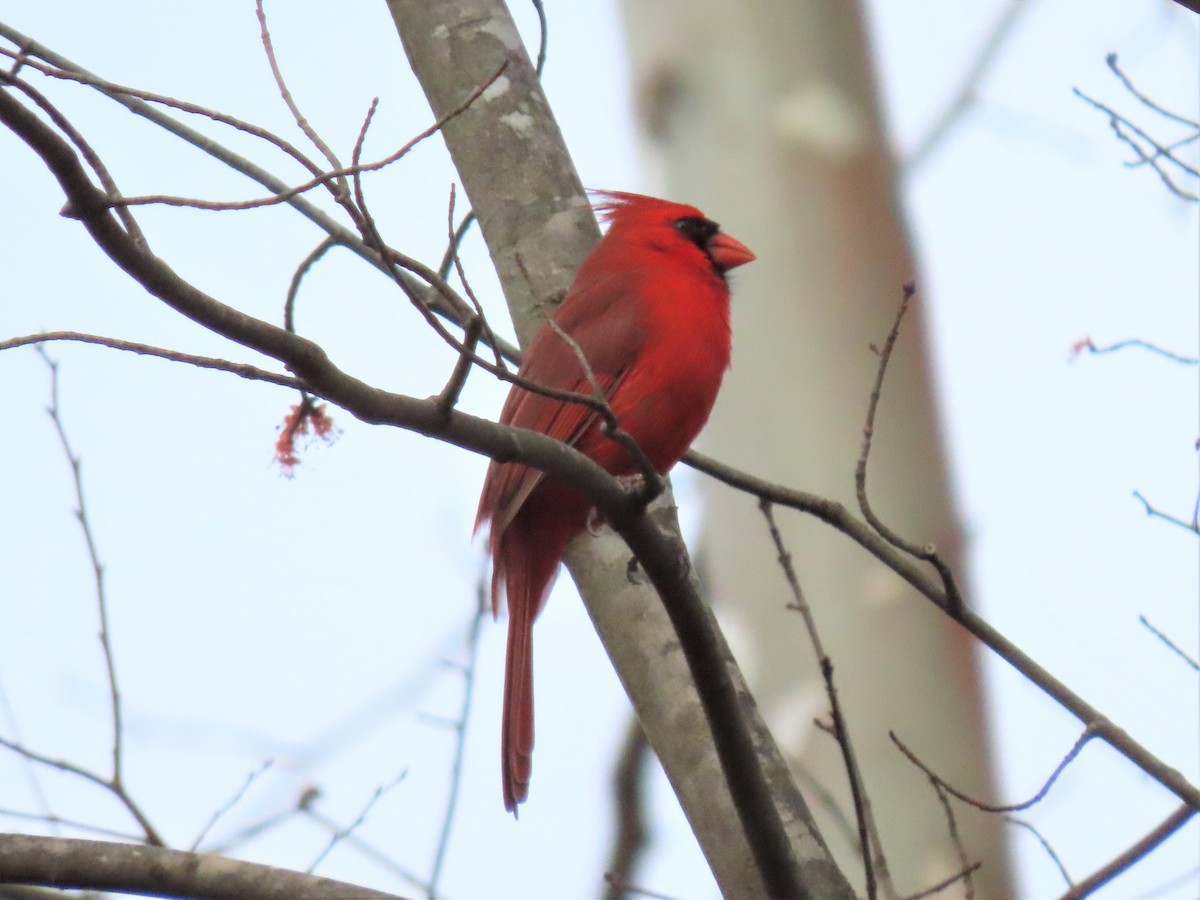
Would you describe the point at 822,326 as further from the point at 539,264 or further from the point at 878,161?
the point at 539,264

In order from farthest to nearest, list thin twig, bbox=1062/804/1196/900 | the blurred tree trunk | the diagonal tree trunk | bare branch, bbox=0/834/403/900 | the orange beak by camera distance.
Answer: the orange beak, the blurred tree trunk, the diagonal tree trunk, thin twig, bbox=1062/804/1196/900, bare branch, bbox=0/834/403/900

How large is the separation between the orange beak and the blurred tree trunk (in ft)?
0.41

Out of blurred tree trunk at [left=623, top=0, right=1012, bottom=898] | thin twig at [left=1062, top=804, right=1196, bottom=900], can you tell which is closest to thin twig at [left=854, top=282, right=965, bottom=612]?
thin twig at [left=1062, top=804, right=1196, bottom=900]

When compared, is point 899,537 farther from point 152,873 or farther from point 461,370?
point 152,873

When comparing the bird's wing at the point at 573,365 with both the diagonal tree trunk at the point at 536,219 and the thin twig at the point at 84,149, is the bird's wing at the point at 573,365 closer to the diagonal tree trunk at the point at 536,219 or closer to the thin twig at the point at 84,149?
the diagonal tree trunk at the point at 536,219

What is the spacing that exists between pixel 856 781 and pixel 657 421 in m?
0.93

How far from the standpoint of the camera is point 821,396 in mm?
3635

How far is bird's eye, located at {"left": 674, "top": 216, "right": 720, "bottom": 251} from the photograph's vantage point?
3586 mm

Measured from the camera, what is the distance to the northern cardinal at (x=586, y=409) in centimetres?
284

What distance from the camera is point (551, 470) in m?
1.88

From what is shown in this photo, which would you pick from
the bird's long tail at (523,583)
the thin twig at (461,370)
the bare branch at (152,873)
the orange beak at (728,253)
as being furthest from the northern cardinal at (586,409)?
the thin twig at (461,370)

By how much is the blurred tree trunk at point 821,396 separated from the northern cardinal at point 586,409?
534 millimetres

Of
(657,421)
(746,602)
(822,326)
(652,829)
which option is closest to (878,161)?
(822,326)

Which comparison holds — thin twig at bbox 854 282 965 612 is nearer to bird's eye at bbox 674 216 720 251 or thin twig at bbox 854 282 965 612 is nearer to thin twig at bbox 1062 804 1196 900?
thin twig at bbox 1062 804 1196 900
